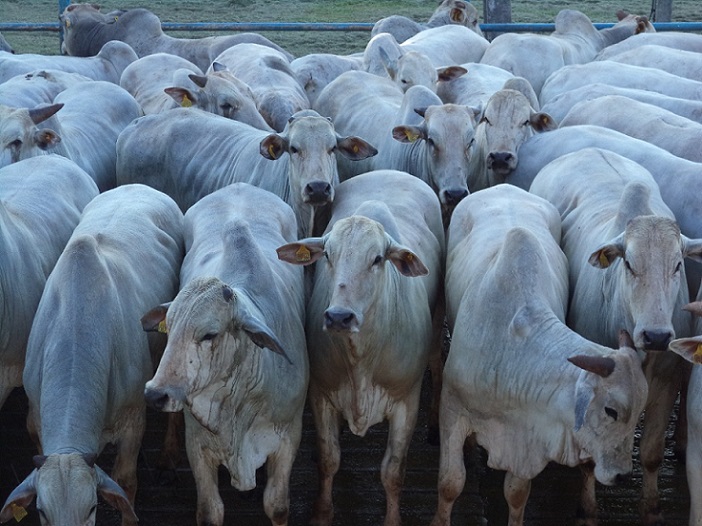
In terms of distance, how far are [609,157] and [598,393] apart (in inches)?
88.9

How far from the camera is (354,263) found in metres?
4.86

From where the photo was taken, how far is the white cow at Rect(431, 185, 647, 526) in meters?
4.66

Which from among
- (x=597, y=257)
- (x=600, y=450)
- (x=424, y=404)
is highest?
(x=597, y=257)

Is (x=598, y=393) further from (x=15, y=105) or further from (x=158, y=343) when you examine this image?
(x=15, y=105)

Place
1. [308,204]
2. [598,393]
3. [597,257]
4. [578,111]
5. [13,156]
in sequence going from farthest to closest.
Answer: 1. [578,111]
2. [13,156]
3. [308,204]
4. [597,257]
5. [598,393]

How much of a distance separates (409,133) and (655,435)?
2.63m

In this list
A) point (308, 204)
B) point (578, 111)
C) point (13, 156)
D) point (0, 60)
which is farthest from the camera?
point (0, 60)

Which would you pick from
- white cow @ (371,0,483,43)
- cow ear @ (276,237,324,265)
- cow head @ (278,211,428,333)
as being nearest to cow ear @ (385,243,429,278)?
cow head @ (278,211,428,333)

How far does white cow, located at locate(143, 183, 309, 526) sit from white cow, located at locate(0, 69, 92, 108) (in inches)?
129

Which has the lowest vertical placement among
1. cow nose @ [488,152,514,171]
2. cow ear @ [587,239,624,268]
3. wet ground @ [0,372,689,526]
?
wet ground @ [0,372,689,526]

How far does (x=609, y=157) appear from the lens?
6.55 m

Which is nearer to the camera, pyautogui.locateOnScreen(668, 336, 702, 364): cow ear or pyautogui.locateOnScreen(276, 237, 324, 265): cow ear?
pyautogui.locateOnScreen(668, 336, 702, 364): cow ear

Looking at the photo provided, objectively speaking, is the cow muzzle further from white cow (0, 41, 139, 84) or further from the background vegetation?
the background vegetation

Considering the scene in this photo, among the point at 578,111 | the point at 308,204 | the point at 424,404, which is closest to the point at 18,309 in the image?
the point at 308,204
